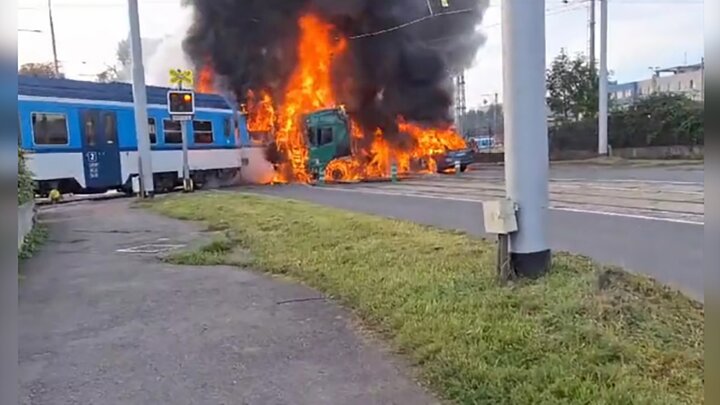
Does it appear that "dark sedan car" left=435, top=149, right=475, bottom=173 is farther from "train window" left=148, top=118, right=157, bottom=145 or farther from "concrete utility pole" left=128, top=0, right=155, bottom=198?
"concrete utility pole" left=128, top=0, right=155, bottom=198

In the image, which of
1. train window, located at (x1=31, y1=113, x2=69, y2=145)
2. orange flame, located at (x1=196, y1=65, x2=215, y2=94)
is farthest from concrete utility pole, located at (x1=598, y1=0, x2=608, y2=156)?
train window, located at (x1=31, y1=113, x2=69, y2=145)

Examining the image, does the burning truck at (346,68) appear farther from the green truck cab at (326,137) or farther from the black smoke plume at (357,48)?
the green truck cab at (326,137)

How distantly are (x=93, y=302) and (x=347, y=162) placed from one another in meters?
20.5

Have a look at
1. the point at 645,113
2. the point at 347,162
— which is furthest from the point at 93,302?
the point at 645,113

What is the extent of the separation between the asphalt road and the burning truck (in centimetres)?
1025

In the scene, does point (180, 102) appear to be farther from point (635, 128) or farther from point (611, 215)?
point (635, 128)

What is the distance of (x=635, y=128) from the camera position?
31438 millimetres

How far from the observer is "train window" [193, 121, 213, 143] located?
2200cm

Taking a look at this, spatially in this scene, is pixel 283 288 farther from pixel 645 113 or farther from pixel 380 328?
pixel 645 113

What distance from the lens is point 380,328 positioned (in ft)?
15.0

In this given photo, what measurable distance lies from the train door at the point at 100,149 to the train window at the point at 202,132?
3331 mm

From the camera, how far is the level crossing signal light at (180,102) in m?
16.7

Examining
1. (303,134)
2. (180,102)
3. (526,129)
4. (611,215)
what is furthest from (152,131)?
(526,129)

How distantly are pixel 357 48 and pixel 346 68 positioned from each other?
1018mm
